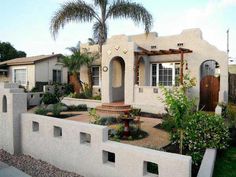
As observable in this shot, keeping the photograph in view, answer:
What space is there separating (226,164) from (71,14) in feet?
48.8

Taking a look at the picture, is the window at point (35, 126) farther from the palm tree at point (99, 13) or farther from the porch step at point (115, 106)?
the palm tree at point (99, 13)

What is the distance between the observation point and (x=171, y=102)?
18.9 ft

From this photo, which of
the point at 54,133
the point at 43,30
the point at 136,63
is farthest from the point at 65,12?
the point at 54,133

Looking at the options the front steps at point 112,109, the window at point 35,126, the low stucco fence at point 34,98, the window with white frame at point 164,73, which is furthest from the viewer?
the low stucco fence at point 34,98

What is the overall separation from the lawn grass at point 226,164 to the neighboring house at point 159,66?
671 cm

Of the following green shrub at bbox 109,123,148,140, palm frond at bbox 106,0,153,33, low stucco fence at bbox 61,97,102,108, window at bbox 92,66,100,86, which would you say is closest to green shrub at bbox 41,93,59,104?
low stucco fence at bbox 61,97,102,108

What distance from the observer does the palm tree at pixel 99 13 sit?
56.0ft

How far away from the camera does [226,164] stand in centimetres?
663

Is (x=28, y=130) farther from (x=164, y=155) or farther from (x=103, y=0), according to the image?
(x=103, y=0)

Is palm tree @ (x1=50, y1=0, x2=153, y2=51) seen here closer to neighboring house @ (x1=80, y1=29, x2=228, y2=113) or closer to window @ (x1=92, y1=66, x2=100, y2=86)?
neighboring house @ (x1=80, y1=29, x2=228, y2=113)

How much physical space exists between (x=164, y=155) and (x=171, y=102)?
5.94ft

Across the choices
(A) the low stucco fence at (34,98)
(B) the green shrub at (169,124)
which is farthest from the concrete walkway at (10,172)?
(A) the low stucco fence at (34,98)

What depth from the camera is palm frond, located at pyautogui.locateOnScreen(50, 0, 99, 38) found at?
17281 mm

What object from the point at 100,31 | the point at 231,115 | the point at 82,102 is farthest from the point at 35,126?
the point at 100,31
